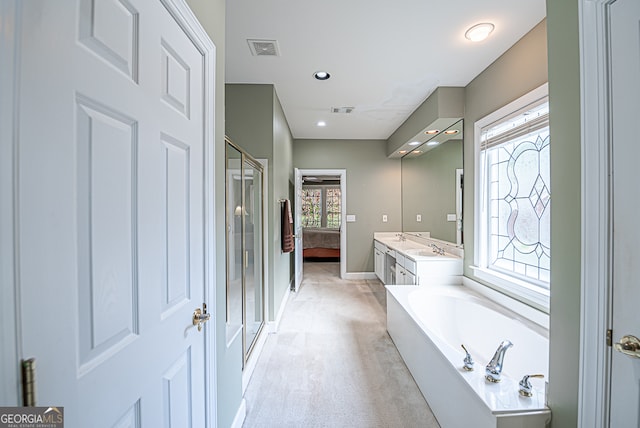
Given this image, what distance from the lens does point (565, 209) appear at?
111cm

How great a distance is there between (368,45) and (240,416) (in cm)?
282

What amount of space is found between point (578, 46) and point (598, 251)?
2.51 ft

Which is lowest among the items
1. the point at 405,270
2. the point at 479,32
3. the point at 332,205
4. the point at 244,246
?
the point at 405,270

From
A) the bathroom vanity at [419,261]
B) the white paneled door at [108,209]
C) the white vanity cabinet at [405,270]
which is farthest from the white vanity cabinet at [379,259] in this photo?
the white paneled door at [108,209]

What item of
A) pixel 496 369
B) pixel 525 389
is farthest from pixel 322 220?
pixel 525 389

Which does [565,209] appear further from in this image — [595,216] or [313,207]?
[313,207]

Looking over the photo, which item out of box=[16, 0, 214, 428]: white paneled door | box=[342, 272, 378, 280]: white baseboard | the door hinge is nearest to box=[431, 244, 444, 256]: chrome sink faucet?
box=[342, 272, 378, 280]: white baseboard

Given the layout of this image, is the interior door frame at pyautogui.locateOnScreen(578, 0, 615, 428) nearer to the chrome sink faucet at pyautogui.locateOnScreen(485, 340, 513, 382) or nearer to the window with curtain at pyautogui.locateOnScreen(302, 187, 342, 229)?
the chrome sink faucet at pyautogui.locateOnScreen(485, 340, 513, 382)

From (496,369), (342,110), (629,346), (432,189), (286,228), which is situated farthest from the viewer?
(432,189)

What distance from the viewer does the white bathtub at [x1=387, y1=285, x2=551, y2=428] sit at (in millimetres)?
1271

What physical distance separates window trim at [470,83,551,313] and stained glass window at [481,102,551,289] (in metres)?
0.04

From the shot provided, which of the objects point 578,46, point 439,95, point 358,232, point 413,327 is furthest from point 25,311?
point 358,232

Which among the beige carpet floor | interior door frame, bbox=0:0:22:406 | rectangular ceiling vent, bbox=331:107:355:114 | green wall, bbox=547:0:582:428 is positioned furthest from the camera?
rectangular ceiling vent, bbox=331:107:355:114

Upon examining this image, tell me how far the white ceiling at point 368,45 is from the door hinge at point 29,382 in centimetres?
209
